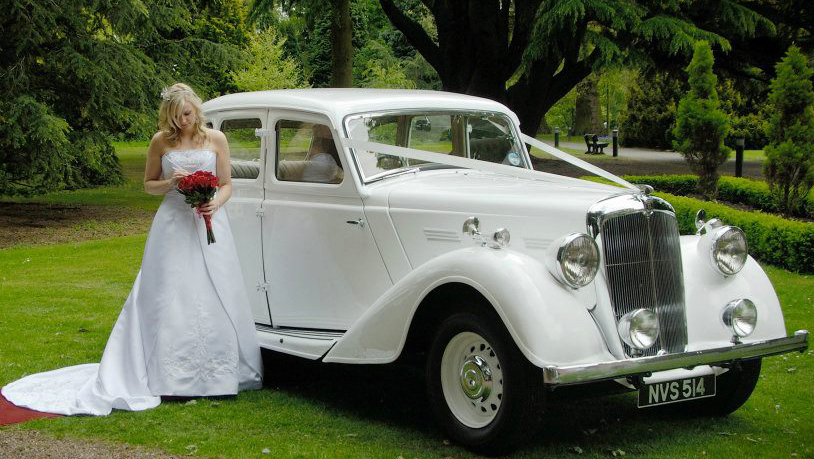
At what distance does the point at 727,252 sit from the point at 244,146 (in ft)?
11.6

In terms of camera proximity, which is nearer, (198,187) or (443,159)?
(443,159)

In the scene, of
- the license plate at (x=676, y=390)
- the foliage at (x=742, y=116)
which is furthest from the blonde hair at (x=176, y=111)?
the foliage at (x=742, y=116)

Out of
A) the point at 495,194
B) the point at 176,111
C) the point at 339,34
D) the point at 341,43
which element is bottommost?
the point at 495,194

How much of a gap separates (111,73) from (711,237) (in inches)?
544

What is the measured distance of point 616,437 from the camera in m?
5.66

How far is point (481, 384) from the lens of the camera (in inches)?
208

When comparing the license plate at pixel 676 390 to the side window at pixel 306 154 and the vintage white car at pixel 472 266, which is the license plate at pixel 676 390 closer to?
the vintage white car at pixel 472 266

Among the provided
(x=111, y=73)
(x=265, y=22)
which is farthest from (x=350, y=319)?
(x=265, y=22)

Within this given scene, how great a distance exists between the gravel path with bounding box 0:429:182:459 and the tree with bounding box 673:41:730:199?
1184 centimetres

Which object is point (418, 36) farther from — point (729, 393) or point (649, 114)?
point (729, 393)

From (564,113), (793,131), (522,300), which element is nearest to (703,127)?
(793,131)

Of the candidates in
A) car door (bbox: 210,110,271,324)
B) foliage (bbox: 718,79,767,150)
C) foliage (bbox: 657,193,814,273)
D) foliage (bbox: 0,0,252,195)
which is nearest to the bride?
car door (bbox: 210,110,271,324)

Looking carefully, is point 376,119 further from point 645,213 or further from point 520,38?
point 520,38

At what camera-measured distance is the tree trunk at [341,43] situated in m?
22.7
